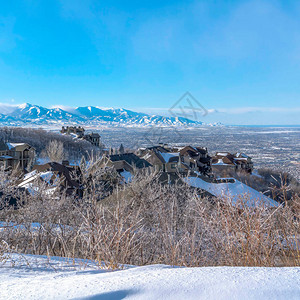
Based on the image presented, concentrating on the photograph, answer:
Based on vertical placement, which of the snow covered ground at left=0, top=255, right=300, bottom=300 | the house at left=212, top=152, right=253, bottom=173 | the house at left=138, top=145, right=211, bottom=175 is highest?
the snow covered ground at left=0, top=255, right=300, bottom=300

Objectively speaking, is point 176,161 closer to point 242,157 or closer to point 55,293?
point 242,157

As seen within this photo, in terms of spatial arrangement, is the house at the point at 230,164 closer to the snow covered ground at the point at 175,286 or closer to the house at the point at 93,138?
the house at the point at 93,138

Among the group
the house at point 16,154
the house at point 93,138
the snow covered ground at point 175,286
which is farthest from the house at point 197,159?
the snow covered ground at point 175,286

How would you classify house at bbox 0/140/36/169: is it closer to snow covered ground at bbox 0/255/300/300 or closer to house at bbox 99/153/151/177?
house at bbox 99/153/151/177

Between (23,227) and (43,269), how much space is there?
14.3 ft

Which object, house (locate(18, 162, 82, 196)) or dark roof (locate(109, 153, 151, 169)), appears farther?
dark roof (locate(109, 153, 151, 169))

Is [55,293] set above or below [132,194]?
above

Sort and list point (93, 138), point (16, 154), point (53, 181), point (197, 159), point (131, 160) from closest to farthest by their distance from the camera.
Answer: point (53, 181) < point (131, 160) < point (16, 154) < point (197, 159) < point (93, 138)

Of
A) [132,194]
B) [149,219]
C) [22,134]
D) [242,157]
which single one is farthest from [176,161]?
[22,134]

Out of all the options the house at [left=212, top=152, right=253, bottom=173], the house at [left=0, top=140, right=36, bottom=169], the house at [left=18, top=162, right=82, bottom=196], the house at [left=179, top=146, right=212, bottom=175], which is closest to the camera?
the house at [left=18, top=162, right=82, bottom=196]

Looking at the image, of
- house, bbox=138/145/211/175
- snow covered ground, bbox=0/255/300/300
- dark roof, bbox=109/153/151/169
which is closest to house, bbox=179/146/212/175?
house, bbox=138/145/211/175

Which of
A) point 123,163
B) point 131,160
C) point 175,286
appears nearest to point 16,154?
point 123,163

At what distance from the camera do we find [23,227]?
7.30 m

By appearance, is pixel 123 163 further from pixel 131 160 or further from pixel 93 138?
pixel 93 138
